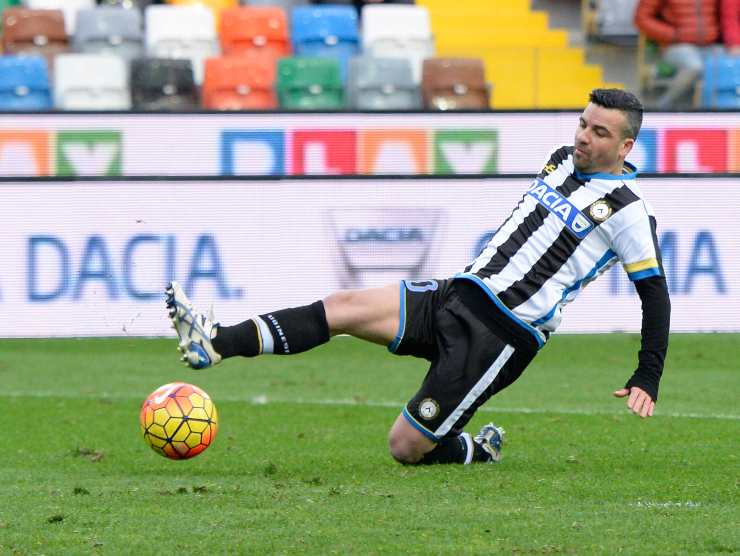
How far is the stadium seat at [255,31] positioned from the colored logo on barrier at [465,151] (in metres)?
3.96

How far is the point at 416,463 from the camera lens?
670 centimetres

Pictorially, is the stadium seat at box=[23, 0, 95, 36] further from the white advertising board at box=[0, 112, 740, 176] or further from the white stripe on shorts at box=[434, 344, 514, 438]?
the white stripe on shorts at box=[434, 344, 514, 438]

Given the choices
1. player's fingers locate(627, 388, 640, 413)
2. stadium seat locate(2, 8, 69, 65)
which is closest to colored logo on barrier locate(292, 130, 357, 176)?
stadium seat locate(2, 8, 69, 65)

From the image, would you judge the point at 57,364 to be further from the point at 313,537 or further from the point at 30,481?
the point at 313,537

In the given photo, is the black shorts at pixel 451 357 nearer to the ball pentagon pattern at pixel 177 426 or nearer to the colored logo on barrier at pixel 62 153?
the ball pentagon pattern at pixel 177 426

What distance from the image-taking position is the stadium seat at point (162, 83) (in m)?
15.7

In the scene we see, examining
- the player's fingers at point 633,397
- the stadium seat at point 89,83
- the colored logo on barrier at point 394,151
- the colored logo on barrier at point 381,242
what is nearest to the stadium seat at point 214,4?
the stadium seat at point 89,83

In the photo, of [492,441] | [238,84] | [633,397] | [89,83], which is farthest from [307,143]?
[633,397]

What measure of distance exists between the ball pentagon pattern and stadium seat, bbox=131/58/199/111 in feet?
31.4

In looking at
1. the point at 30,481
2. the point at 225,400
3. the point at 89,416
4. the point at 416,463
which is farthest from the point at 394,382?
the point at 30,481

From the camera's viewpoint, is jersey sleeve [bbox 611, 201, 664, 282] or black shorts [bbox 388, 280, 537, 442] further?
black shorts [bbox 388, 280, 537, 442]

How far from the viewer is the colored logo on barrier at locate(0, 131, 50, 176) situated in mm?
13562

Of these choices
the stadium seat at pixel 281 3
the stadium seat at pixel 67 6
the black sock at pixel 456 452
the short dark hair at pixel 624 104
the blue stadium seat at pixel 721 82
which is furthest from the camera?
the stadium seat at pixel 281 3

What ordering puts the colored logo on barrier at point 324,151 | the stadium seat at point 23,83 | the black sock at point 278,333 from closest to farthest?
the black sock at point 278,333, the colored logo on barrier at point 324,151, the stadium seat at point 23,83
